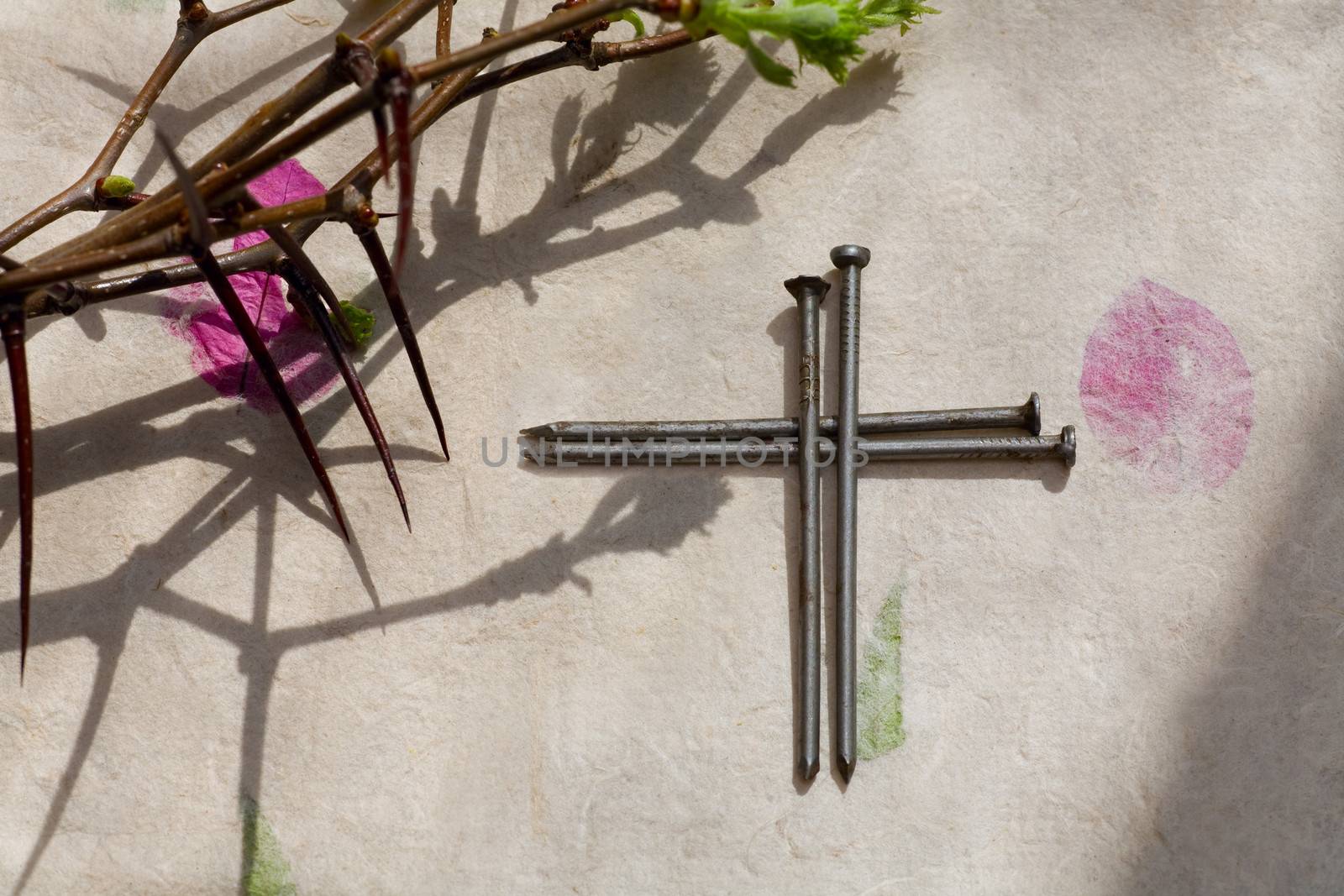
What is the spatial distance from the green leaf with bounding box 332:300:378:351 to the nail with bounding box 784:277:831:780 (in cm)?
85

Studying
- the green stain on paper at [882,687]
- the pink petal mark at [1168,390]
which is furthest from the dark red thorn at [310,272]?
the pink petal mark at [1168,390]

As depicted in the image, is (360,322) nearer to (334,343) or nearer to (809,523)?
(334,343)

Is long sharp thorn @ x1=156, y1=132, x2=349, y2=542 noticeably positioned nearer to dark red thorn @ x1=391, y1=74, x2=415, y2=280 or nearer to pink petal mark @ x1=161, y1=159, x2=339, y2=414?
dark red thorn @ x1=391, y1=74, x2=415, y2=280

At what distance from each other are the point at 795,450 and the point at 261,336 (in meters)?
1.10

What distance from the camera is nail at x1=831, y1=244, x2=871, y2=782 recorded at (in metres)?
1.90

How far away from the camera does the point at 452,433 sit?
6.72 ft

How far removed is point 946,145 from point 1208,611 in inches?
42.6

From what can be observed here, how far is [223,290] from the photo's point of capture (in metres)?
1.40

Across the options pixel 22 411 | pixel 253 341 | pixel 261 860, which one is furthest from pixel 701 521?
pixel 22 411

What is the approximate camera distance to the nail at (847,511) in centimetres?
190

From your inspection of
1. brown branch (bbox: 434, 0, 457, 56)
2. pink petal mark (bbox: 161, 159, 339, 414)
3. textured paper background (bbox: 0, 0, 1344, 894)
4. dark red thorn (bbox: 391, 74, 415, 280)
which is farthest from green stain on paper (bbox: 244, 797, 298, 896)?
brown branch (bbox: 434, 0, 457, 56)

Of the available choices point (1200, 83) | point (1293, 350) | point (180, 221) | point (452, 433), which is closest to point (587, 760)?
point (452, 433)

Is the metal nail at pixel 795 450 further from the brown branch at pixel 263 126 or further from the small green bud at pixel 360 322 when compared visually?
the brown branch at pixel 263 126

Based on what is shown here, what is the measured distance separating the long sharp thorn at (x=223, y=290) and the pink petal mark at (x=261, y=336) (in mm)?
378
